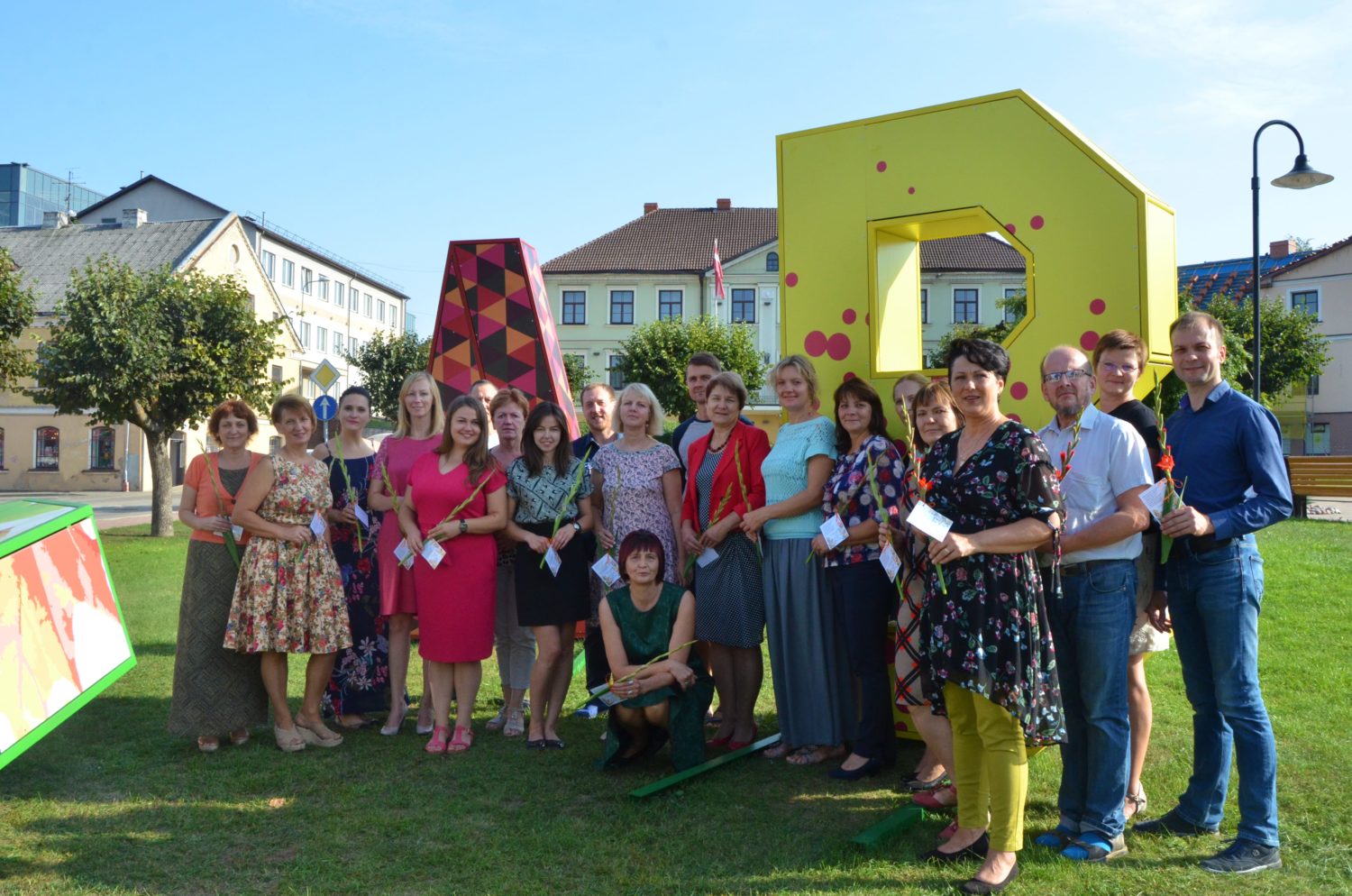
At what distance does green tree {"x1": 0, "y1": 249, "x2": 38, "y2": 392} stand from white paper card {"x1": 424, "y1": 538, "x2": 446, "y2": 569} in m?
13.4

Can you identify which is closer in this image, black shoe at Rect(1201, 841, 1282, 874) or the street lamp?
black shoe at Rect(1201, 841, 1282, 874)

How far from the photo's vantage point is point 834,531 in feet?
14.4

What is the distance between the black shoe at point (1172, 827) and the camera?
12.5 ft

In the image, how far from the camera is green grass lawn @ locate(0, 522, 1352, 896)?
346 cm

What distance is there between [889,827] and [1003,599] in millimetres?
1122

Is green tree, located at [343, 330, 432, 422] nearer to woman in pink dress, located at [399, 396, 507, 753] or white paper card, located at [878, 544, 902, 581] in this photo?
woman in pink dress, located at [399, 396, 507, 753]

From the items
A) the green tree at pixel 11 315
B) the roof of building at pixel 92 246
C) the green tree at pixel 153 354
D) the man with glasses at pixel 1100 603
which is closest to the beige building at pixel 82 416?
the roof of building at pixel 92 246

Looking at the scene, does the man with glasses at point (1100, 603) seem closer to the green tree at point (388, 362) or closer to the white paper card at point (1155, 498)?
the white paper card at point (1155, 498)

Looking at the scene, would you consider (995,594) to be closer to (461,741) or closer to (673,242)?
(461,741)

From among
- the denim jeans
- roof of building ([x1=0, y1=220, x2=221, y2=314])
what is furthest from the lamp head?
roof of building ([x1=0, y1=220, x2=221, y2=314])

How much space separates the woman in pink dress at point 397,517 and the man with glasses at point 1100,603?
3.29 m

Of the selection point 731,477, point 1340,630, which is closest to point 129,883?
point 731,477

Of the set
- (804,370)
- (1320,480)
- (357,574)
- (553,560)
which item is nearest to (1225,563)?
(804,370)

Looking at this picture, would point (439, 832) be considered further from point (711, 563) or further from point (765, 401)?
point (765, 401)
